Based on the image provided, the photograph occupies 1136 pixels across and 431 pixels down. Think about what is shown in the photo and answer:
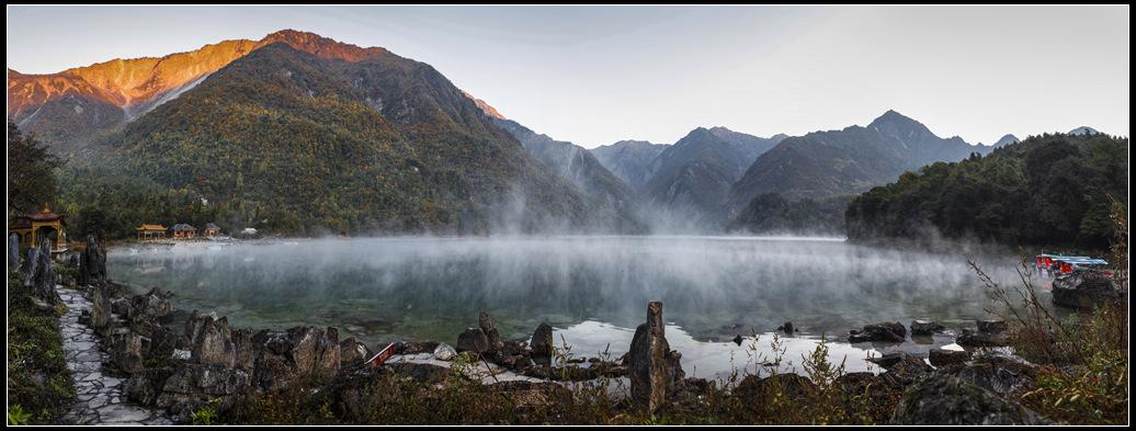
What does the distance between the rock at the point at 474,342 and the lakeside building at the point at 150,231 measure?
93637 millimetres

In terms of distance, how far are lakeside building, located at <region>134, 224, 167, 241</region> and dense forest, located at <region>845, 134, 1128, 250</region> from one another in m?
116

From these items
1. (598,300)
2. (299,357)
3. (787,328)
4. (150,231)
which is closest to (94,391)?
(299,357)

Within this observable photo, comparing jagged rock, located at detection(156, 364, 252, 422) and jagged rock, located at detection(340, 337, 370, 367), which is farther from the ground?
jagged rock, located at detection(156, 364, 252, 422)

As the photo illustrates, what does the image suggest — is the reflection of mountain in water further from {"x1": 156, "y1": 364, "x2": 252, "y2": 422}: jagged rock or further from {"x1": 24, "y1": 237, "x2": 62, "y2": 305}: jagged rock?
{"x1": 156, "y1": 364, "x2": 252, "y2": 422}: jagged rock

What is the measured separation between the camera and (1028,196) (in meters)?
60.2

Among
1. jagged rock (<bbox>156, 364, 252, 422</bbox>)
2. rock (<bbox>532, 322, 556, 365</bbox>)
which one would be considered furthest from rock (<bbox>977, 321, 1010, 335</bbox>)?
jagged rock (<bbox>156, 364, 252, 422</bbox>)

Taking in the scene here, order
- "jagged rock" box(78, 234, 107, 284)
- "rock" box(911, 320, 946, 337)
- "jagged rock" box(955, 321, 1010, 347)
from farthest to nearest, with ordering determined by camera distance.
→ "jagged rock" box(78, 234, 107, 284) → "rock" box(911, 320, 946, 337) → "jagged rock" box(955, 321, 1010, 347)

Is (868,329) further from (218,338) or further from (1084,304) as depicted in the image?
(218,338)

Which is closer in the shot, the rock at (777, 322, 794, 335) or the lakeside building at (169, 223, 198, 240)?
the rock at (777, 322, 794, 335)

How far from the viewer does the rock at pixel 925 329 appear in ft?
68.8

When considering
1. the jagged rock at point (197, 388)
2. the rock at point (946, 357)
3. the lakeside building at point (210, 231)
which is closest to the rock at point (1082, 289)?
the rock at point (946, 357)

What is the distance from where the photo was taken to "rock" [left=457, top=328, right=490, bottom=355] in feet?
54.3

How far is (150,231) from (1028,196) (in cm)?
12735

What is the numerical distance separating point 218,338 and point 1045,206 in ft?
239
